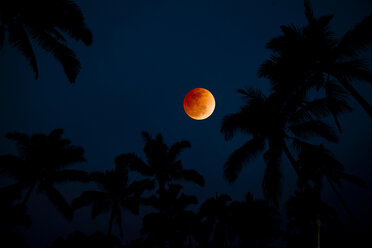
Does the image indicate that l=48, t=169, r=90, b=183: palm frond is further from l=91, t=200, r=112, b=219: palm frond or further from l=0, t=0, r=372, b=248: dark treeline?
l=91, t=200, r=112, b=219: palm frond

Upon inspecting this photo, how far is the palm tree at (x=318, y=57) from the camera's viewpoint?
6.03 m

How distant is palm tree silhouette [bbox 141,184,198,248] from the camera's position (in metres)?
15.5

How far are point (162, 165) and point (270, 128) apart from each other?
9.55 m

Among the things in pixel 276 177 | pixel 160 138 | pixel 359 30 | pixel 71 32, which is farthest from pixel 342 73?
pixel 160 138

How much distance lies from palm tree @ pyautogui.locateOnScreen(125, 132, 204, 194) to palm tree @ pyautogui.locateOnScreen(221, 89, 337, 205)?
251 inches

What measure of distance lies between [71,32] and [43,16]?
2.59 ft

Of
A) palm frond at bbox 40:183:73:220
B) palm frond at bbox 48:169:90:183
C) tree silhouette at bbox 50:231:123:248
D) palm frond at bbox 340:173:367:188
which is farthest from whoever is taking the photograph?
tree silhouette at bbox 50:231:123:248

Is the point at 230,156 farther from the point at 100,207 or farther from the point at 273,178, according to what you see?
the point at 100,207

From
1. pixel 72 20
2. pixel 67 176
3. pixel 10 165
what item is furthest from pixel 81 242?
pixel 72 20

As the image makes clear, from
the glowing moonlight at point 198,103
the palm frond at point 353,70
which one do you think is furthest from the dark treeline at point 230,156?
the glowing moonlight at point 198,103

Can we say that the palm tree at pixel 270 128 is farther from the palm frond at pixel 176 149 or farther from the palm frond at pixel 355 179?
the palm frond at pixel 355 179

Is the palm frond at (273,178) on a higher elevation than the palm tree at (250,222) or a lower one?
higher

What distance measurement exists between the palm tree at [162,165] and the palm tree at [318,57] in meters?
10.5

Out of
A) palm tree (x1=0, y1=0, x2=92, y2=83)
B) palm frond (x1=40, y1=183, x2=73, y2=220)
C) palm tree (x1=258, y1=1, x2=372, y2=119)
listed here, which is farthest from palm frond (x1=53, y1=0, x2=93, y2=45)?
palm frond (x1=40, y1=183, x2=73, y2=220)
